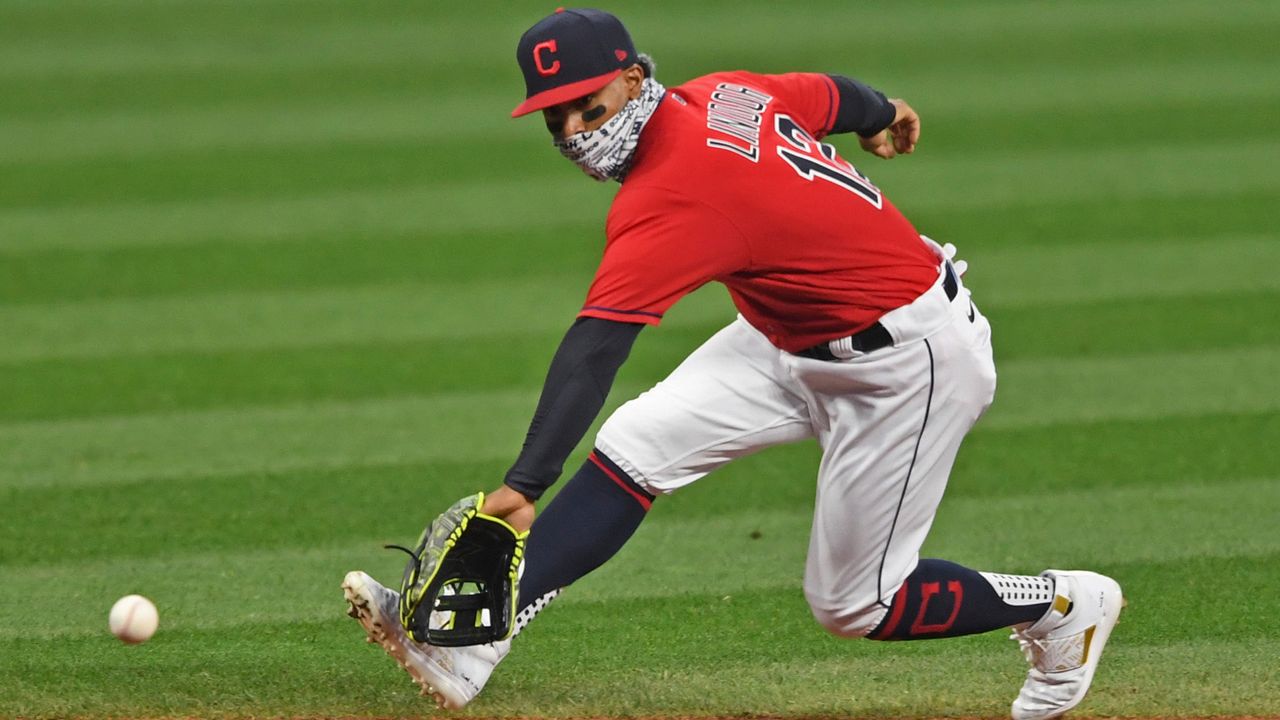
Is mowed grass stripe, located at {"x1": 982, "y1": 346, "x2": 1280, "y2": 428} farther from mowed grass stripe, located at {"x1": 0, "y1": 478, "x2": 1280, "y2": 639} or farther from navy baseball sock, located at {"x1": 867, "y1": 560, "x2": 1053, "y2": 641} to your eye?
navy baseball sock, located at {"x1": 867, "y1": 560, "x2": 1053, "y2": 641}

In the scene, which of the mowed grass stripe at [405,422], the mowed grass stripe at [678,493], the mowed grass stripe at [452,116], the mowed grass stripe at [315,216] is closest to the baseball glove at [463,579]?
the mowed grass stripe at [678,493]

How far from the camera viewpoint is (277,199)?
9.73 metres

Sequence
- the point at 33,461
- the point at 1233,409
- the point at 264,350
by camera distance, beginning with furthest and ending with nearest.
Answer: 1. the point at 264,350
2. the point at 1233,409
3. the point at 33,461

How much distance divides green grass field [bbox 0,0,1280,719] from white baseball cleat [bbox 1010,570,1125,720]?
0.57 feet

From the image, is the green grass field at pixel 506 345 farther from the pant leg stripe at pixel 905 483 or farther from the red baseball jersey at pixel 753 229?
the red baseball jersey at pixel 753 229

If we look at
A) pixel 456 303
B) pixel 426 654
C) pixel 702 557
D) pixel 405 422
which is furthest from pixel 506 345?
pixel 426 654

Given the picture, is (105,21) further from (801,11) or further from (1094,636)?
(1094,636)

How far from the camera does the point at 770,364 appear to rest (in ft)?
13.8

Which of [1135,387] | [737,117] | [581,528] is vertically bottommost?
[1135,387]

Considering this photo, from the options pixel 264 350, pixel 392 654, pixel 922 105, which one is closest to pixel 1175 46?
pixel 922 105

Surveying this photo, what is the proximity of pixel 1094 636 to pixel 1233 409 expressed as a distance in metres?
2.75

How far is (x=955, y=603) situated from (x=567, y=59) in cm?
158

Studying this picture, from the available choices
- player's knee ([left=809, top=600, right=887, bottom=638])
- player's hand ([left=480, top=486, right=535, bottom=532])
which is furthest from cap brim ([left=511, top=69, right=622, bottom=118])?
player's knee ([left=809, top=600, right=887, bottom=638])

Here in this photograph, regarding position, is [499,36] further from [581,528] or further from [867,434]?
[867,434]
